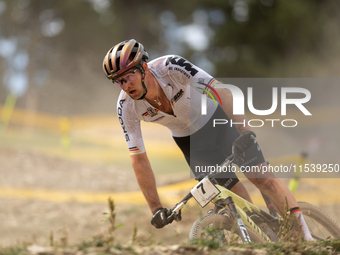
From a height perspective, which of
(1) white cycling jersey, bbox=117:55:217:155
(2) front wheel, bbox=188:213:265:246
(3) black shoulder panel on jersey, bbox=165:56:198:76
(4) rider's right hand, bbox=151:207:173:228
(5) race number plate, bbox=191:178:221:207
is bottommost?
(2) front wheel, bbox=188:213:265:246

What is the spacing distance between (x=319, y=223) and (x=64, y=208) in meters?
5.80

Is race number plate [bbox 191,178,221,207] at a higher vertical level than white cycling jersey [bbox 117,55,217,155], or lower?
lower

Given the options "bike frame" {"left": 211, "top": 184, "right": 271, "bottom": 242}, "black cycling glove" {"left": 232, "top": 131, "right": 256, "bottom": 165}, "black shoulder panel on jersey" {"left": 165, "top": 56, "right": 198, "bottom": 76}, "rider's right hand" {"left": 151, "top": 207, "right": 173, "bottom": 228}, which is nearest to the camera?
"black cycling glove" {"left": 232, "top": 131, "right": 256, "bottom": 165}

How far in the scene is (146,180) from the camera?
378 centimetres

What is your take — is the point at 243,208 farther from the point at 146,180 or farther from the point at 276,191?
the point at 146,180

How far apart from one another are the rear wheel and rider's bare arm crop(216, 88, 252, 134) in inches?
54.7

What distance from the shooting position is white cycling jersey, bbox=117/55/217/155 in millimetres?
3834

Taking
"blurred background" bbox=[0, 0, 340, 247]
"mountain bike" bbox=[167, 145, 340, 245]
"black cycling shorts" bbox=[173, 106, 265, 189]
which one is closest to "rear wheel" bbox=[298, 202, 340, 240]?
"mountain bike" bbox=[167, 145, 340, 245]

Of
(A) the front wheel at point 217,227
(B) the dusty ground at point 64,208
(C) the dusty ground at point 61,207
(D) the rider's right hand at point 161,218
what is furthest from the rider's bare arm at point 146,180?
(C) the dusty ground at point 61,207

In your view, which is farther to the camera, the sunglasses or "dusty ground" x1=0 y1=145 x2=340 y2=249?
"dusty ground" x1=0 y1=145 x2=340 y2=249

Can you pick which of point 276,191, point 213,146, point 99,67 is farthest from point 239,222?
point 99,67

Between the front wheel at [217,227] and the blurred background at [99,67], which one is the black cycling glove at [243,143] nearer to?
the front wheel at [217,227]

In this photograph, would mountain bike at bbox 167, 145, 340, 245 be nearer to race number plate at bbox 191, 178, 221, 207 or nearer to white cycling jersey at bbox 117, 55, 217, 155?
race number plate at bbox 191, 178, 221, 207

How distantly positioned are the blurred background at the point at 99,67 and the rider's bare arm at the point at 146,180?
4.36m
